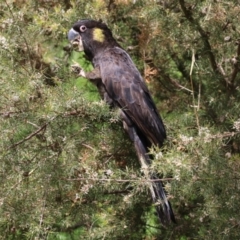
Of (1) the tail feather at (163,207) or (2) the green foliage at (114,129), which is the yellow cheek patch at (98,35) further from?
(1) the tail feather at (163,207)

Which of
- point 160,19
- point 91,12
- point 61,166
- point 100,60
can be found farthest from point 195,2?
point 61,166

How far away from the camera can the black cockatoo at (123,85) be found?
169 cm

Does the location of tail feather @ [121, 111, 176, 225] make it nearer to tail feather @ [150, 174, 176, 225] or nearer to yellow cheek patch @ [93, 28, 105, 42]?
tail feather @ [150, 174, 176, 225]

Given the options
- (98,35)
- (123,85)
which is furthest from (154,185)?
(98,35)

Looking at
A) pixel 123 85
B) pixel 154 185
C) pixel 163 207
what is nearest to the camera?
pixel 154 185

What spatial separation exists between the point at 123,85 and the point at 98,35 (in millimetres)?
222

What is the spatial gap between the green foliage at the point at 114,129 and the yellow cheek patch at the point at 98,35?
0.16ft

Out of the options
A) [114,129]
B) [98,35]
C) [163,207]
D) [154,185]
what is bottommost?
[163,207]

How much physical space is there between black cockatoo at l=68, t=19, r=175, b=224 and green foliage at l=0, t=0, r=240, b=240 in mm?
44

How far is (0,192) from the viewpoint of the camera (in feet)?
4.44

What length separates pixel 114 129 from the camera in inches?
63.2

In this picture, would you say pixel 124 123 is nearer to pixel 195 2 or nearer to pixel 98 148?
pixel 98 148

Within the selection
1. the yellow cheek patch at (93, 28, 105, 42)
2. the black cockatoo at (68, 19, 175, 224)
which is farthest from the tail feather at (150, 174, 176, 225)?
the yellow cheek patch at (93, 28, 105, 42)

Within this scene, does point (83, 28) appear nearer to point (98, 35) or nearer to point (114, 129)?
point (98, 35)
